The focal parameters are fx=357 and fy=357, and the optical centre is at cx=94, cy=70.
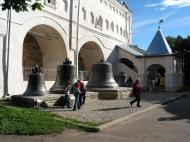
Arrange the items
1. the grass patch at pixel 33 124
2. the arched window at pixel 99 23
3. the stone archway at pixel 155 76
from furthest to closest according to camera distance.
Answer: the stone archway at pixel 155 76, the arched window at pixel 99 23, the grass patch at pixel 33 124

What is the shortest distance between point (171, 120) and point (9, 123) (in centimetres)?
584

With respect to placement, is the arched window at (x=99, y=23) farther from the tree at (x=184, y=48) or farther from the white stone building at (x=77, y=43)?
the tree at (x=184, y=48)

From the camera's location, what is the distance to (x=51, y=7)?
25.9 metres

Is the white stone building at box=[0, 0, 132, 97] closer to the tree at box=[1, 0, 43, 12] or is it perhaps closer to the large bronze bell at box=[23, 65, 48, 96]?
the large bronze bell at box=[23, 65, 48, 96]

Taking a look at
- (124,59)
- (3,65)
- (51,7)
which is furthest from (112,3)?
(3,65)

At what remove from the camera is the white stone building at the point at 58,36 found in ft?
71.5

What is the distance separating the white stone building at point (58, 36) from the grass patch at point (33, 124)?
31.2 feet

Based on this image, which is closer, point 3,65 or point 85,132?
point 85,132

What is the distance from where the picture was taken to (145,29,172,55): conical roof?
35.2 meters

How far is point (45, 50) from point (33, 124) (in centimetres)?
1895

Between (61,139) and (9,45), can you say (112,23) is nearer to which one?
(9,45)

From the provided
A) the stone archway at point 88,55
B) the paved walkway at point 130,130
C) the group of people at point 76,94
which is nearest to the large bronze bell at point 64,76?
the group of people at point 76,94

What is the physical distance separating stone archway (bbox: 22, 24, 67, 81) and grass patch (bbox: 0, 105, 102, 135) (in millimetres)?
14960

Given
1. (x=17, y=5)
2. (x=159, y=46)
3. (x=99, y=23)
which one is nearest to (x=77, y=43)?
(x=99, y=23)
